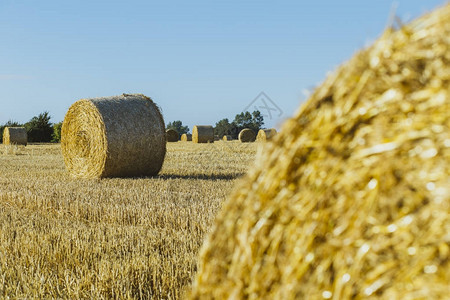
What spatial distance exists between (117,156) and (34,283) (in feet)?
20.4

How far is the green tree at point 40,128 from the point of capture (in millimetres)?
35969

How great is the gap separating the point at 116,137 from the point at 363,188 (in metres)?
8.40

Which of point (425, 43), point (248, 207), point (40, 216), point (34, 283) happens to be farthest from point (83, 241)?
point (425, 43)

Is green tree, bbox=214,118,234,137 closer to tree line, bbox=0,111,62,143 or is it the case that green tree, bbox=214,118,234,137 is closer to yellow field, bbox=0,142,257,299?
tree line, bbox=0,111,62,143

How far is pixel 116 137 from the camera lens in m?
9.69

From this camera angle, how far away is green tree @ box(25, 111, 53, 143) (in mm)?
35969

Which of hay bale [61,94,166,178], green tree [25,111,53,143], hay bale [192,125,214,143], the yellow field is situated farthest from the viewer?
green tree [25,111,53,143]

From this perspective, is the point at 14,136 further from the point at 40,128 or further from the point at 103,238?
the point at 103,238

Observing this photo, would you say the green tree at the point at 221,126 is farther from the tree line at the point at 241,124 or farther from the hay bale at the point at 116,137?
the hay bale at the point at 116,137

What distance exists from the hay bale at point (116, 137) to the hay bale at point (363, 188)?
7.99 m

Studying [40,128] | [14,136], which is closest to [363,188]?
[14,136]

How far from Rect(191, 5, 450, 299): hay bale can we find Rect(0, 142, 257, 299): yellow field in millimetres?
1583

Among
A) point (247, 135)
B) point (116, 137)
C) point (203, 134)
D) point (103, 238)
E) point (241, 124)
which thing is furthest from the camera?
point (241, 124)

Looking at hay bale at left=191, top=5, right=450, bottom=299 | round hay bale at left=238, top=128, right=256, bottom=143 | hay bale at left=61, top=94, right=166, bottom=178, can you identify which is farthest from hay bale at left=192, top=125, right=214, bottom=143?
hay bale at left=191, top=5, right=450, bottom=299
